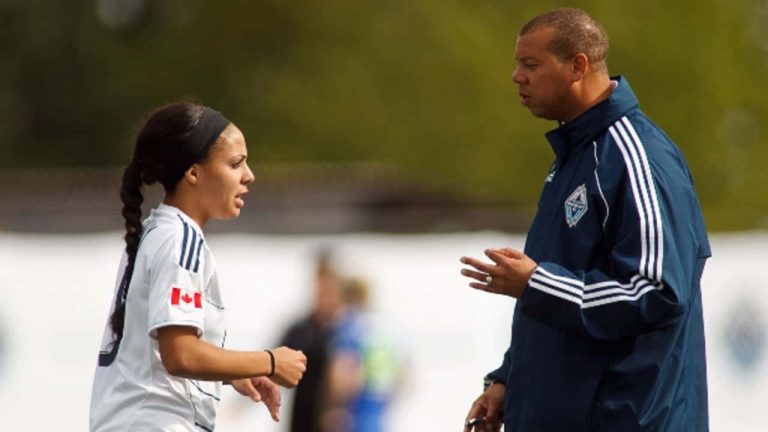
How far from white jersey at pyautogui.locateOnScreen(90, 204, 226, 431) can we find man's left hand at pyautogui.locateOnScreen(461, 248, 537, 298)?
2.85 feet

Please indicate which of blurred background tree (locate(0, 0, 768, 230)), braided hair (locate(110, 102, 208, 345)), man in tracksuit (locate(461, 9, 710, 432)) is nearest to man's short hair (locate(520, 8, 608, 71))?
man in tracksuit (locate(461, 9, 710, 432))

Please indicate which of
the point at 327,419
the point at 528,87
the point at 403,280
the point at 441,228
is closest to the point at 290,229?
the point at 441,228

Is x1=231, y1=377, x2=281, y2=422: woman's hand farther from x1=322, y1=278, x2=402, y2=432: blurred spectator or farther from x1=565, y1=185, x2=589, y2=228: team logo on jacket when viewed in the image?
x1=322, y1=278, x2=402, y2=432: blurred spectator

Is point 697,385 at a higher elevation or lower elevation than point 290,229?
lower

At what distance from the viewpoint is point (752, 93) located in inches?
1537

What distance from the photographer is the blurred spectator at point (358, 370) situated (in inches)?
506

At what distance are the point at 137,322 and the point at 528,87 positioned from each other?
1562 millimetres

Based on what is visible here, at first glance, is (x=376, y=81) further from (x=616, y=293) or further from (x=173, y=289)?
(x=173, y=289)

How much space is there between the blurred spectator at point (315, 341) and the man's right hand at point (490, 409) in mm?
6190

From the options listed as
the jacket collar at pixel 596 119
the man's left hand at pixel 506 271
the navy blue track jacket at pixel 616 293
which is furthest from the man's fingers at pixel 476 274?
the jacket collar at pixel 596 119

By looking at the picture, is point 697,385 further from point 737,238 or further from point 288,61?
point 288,61

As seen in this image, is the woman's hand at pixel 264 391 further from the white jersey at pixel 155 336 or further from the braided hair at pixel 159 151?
the braided hair at pixel 159 151

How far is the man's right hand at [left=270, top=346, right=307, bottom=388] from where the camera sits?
5.57 metres

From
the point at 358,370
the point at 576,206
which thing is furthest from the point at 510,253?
the point at 358,370
